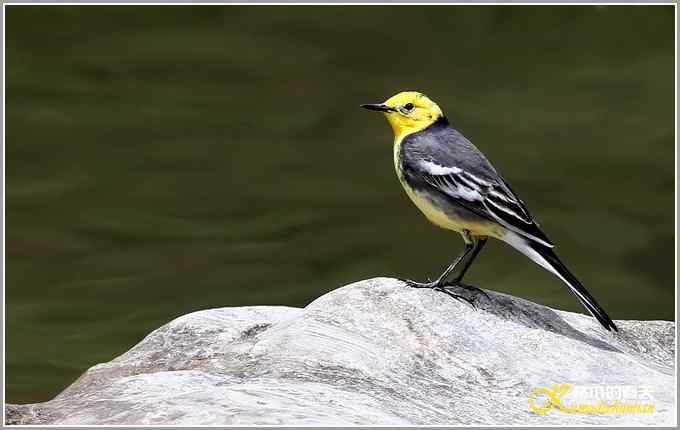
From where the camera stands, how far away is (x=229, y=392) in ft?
21.0

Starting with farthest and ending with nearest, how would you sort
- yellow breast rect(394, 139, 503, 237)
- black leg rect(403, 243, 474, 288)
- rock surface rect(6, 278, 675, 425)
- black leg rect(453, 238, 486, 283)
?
black leg rect(453, 238, 486, 283) → yellow breast rect(394, 139, 503, 237) → black leg rect(403, 243, 474, 288) → rock surface rect(6, 278, 675, 425)

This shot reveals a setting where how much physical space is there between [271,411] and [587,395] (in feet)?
6.87

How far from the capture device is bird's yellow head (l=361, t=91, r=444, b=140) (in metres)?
9.02

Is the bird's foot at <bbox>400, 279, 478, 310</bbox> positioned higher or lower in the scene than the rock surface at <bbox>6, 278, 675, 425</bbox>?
higher

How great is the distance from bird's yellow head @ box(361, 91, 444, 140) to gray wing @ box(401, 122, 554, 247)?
0.13 meters

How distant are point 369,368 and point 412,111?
2.64 m

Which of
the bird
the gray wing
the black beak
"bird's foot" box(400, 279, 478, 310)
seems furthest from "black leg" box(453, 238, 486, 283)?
the black beak

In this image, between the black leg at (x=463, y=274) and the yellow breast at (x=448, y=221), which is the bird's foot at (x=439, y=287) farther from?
the yellow breast at (x=448, y=221)

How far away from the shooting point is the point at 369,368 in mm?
7035

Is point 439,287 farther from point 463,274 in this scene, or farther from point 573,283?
point 573,283

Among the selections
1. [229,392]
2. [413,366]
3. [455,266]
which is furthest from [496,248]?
[229,392]

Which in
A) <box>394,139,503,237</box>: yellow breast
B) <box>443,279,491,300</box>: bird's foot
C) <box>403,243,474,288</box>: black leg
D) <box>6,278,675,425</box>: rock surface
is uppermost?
<box>394,139,503,237</box>: yellow breast

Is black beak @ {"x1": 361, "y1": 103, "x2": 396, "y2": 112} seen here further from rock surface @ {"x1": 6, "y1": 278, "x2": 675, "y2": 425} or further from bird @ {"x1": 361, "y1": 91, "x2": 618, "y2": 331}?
rock surface @ {"x1": 6, "y1": 278, "x2": 675, "y2": 425}

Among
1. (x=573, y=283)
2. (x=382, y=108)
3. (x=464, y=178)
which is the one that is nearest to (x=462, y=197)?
(x=464, y=178)
